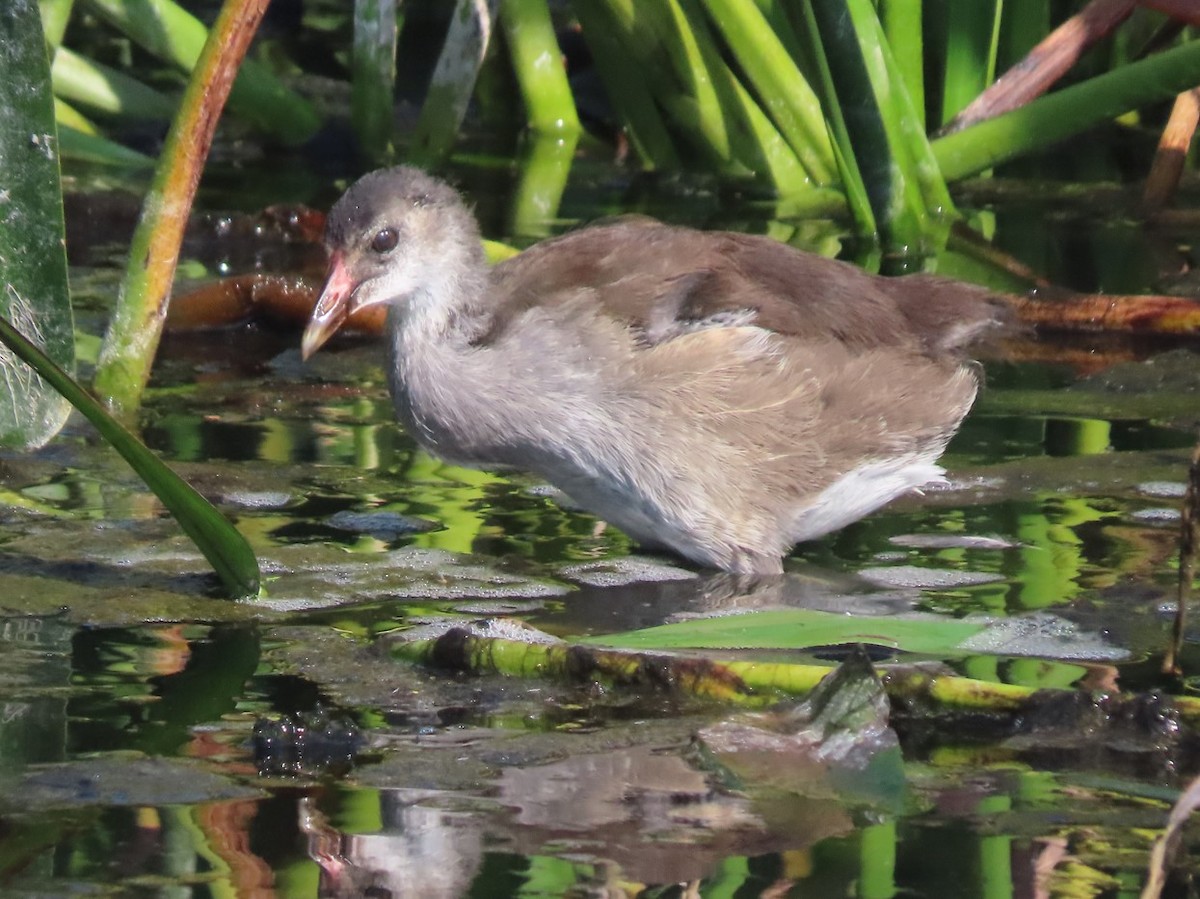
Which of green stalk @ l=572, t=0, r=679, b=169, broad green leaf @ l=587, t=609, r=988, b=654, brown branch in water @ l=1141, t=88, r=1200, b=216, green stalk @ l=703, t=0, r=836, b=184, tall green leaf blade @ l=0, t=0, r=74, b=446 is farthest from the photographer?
green stalk @ l=572, t=0, r=679, b=169

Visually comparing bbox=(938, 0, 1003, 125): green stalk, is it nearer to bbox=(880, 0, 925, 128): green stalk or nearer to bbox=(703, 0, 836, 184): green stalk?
bbox=(880, 0, 925, 128): green stalk

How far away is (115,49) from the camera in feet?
38.5

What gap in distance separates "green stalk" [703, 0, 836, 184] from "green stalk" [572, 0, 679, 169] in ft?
2.66

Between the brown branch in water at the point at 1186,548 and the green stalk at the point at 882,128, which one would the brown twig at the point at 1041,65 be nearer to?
the green stalk at the point at 882,128

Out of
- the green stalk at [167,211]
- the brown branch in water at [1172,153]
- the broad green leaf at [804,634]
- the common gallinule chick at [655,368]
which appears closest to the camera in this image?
the broad green leaf at [804,634]

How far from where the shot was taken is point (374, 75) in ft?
29.9

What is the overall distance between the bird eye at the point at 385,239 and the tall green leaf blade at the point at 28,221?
74cm

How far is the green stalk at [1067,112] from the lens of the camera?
7.15 m

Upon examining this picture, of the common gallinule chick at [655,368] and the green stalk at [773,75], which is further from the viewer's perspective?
the green stalk at [773,75]

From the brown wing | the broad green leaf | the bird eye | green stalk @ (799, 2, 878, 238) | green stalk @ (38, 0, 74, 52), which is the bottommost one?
the broad green leaf

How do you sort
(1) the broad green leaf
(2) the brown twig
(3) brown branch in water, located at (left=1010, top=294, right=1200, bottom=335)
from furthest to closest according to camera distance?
(2) the brown twig < (3) brown branch in water, located at (left=1010, top=294, right=1200, bottom=335) < (1) the broad green leaf

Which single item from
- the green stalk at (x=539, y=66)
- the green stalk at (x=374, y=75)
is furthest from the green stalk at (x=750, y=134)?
the green stalk at (x=374, y=75)

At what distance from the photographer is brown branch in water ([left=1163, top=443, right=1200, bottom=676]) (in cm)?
345

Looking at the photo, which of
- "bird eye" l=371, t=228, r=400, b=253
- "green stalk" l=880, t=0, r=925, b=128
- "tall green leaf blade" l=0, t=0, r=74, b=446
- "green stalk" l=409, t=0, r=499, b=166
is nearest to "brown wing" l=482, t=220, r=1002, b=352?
"bird eye" l=371, t=228, r=400, b=253
